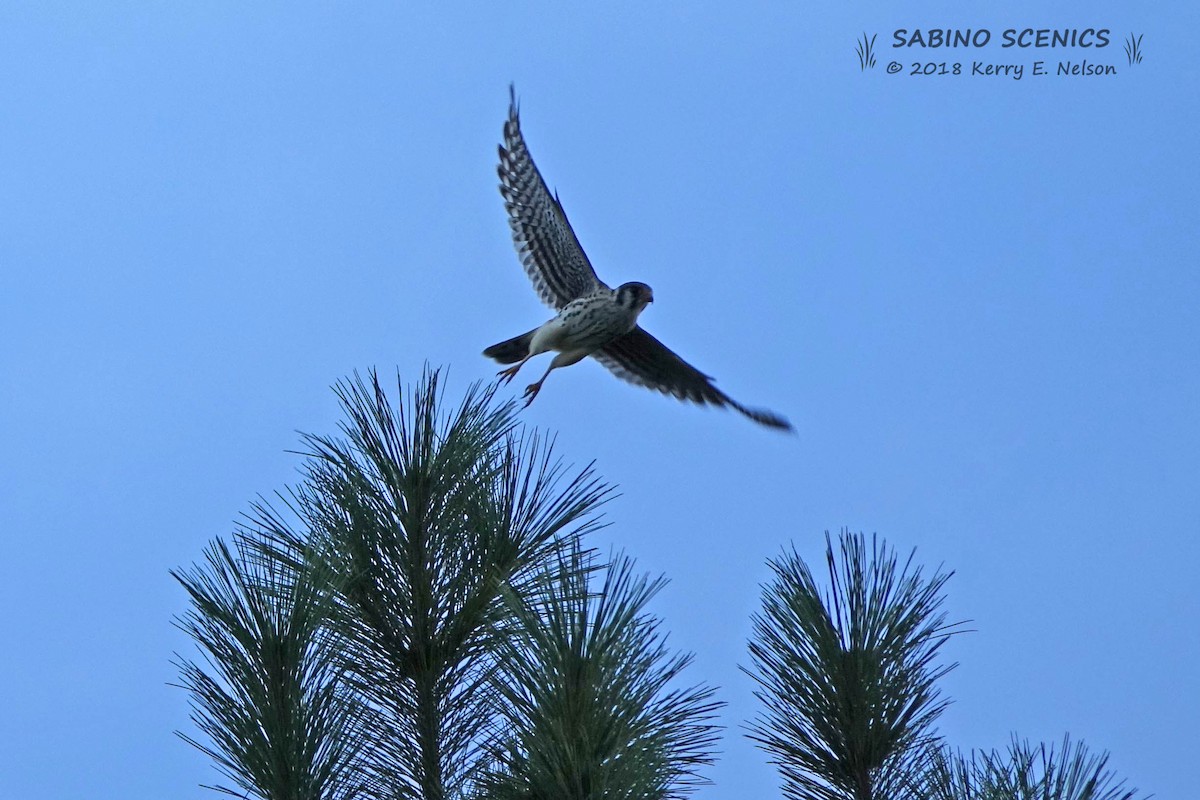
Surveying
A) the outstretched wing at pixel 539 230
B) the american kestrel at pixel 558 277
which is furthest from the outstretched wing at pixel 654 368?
the outstretched wing at pixel 539 230

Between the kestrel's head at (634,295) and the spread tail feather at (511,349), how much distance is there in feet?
2.33

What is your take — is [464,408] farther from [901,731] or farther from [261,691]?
[901,731]

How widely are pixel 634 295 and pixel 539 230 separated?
1302mm

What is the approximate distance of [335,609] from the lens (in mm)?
3316

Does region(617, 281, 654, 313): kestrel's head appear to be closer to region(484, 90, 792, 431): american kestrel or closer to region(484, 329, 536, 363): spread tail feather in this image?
region(484, 90, 792, 431): american kestrel

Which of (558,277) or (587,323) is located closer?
(587,323)

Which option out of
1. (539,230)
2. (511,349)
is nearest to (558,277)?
(539,230)

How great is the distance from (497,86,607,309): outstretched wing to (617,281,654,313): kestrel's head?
0.82 metres

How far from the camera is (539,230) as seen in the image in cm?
923

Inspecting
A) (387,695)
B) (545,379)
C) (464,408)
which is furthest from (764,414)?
(387,695)

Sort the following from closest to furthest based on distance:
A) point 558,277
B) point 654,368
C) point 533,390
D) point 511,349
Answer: point 533,390, point 511,349, point 558,277, point 654,368

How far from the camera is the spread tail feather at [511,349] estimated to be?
8.67 meters

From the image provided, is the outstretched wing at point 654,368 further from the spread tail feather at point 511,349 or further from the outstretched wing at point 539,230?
the spread tail feather at point 511,349

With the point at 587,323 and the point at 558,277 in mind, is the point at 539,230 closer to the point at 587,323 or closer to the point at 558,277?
the point at 558,277
